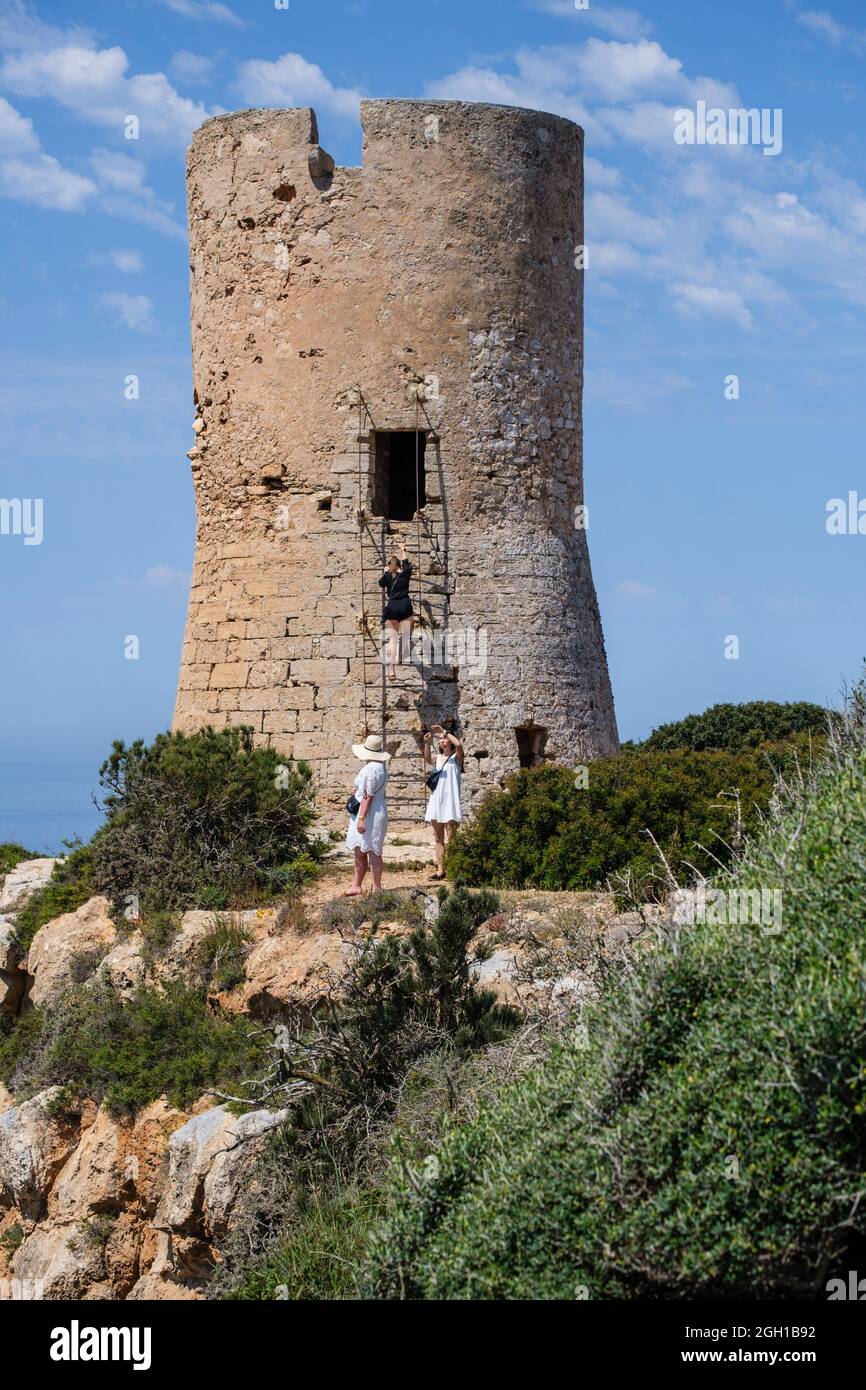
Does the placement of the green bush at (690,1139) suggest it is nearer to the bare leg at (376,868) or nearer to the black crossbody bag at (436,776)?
the bare leg at (376,868)

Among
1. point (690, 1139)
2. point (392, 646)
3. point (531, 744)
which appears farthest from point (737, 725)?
point (690, 1139)

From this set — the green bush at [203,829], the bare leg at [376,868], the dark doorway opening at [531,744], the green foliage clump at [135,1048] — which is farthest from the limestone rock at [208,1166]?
the dark doorway opening at [531,744]

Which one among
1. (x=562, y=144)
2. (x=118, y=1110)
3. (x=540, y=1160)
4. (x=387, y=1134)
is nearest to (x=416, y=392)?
(x=562, y=144)

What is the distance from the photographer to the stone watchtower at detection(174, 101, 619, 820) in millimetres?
15117

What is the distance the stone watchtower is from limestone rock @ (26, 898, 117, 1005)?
241 cm

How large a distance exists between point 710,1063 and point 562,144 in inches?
435

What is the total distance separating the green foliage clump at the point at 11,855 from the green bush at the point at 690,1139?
10465 millimetres

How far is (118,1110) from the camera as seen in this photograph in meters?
11.6

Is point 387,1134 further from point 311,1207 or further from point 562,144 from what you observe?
point 562,144

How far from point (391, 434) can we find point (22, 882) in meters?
5.39

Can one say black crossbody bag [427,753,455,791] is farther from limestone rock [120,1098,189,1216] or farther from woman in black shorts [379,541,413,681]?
limestone rock [120,1098,189,1216]

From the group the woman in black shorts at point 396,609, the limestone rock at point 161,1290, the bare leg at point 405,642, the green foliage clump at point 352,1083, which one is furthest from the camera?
the bare leg at point 405,642

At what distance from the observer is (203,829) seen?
1358 centimetres

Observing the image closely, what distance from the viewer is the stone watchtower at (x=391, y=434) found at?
595 inches
